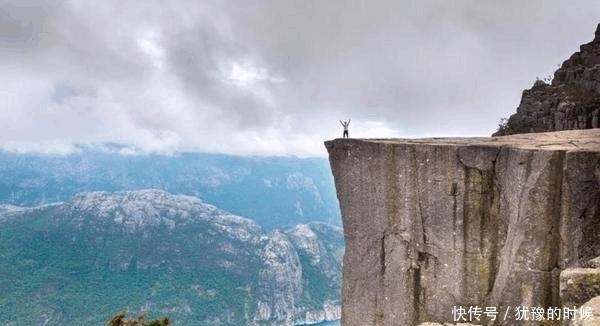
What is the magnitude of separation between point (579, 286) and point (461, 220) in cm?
888

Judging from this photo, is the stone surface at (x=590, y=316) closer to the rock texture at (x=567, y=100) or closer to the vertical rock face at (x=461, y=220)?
the vertical rock face at (x=461, y=220)

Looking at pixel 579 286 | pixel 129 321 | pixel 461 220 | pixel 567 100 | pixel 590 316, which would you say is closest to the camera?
pixel 590 316

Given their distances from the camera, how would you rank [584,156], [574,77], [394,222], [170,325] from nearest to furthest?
[584,156]
[394,222]
[170,325]
[574,77]

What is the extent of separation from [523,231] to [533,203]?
131 cm

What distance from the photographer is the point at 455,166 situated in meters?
25.1

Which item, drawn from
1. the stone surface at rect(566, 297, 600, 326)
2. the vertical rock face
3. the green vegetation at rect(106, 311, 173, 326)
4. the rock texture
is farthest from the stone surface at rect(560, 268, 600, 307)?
the rock texture

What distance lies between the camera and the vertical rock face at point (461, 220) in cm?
2148

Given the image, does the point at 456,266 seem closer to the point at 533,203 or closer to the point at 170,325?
the point at 533,203

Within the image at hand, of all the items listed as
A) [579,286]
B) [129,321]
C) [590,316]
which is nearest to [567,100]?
[579,286]

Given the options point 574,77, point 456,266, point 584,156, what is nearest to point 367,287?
point 456,266

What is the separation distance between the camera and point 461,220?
81.9 ft

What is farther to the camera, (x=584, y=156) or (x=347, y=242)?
(x=347, y=242)

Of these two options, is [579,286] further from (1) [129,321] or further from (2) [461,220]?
(1) [129,321]

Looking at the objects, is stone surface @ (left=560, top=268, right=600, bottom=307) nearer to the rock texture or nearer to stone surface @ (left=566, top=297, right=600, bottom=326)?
stone surface @ (left=566, top=297, right=600, bottom=326)
